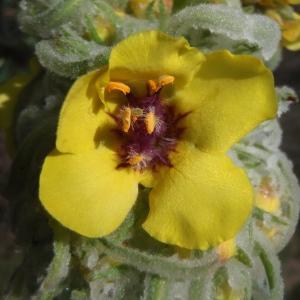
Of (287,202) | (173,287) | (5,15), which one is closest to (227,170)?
(173,287)

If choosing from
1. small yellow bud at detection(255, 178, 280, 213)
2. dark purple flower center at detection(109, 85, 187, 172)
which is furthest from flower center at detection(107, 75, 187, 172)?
small yellow bud at detection(255, 178, 280, 213)

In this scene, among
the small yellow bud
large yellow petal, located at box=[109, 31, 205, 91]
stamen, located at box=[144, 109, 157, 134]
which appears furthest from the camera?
the small yellow bud

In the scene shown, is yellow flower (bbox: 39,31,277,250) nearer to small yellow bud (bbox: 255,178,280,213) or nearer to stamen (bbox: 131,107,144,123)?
stamen (bbox: 131,107,144,123)

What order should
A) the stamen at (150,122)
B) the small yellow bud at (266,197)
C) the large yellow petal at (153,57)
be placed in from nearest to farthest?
the large yellow petal at (153,57) < the stamen at (150,122) < the small yellow bud at (266,197)

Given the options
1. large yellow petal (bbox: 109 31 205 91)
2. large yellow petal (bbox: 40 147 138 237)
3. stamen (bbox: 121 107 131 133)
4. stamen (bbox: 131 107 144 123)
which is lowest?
large yellow petal (bbox: 40 147 138 237)

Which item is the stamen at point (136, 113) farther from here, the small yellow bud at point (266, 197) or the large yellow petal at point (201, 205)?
→ the small yellow bud at point (266, 197)

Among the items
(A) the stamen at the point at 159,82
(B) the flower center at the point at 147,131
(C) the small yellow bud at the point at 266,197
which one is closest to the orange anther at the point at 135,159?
(B) the flower center at the point at 147,131

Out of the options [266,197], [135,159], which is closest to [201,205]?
[135,159]
